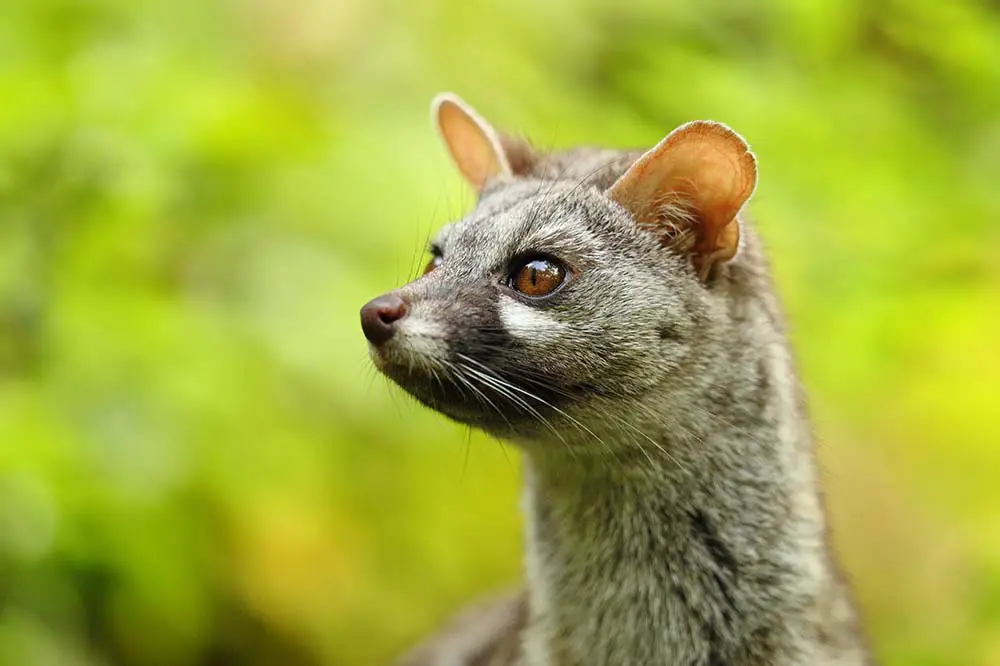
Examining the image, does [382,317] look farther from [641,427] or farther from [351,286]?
[351,286]

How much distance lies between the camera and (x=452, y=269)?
2066 millimetres

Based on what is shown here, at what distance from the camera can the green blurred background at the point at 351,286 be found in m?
3.01

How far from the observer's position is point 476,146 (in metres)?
2.51

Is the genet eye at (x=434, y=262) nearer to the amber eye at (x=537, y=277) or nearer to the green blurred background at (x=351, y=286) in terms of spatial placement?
the amber eye at (x=537, y=277)

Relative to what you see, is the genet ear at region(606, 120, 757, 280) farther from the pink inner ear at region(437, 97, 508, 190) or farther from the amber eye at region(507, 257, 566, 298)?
the pink inner ear at region(437, 97, 508, 190)

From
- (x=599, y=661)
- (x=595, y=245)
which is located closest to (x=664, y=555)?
(x=599, y=661)

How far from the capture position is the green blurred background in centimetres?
301

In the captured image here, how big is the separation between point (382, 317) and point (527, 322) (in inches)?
11.0

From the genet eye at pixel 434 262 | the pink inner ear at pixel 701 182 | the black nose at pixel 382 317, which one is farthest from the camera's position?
the genet eye at pixel 434 262

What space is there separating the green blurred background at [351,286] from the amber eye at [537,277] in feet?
3.94

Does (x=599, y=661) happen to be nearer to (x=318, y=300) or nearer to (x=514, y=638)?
(x=514, y=638)

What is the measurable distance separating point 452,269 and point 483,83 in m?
1.92

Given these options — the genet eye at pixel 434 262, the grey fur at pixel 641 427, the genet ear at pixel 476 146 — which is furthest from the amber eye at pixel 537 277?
the genet ear at pixel 476 146

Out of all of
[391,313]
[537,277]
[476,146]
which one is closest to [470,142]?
[476,146]
